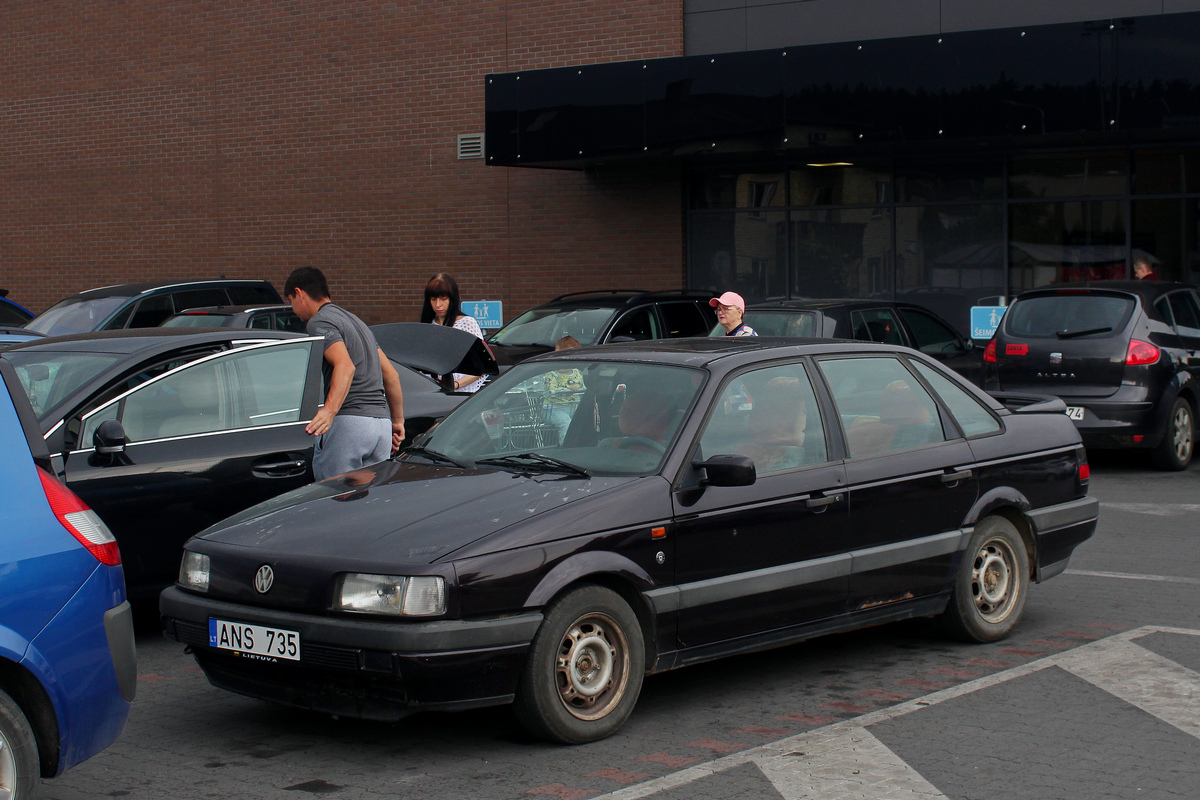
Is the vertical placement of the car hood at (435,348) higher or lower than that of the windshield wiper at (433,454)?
higher

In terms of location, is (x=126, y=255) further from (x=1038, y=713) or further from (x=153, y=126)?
(x=1038, y=713)

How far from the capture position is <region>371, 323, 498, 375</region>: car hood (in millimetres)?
8891

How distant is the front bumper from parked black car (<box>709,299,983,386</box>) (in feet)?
19.7

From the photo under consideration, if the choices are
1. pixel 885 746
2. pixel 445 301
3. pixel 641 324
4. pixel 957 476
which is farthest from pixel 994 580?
pixel 641 324

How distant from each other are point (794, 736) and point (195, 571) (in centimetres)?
244

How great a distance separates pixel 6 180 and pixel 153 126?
3.69 meters

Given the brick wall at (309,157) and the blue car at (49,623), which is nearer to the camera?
the blue car at (49,623)

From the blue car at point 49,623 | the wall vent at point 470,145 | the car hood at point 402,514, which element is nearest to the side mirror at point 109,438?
the car hood at point 402,514

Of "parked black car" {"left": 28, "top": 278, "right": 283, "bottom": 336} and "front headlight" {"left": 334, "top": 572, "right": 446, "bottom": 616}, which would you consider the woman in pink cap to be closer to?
"front headlight" {"left": 334, "top": 572, "right": 446, "bottom": 616}

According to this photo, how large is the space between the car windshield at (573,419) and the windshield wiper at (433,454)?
13 mm

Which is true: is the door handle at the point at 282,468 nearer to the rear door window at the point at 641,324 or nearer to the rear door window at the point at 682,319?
the rear door window at the point at 641,324

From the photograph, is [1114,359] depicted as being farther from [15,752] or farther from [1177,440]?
[15,752]

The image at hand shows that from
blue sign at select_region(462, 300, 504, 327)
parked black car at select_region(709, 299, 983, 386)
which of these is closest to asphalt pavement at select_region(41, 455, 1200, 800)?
parked black car at select_region(709, 299, 983, 386)

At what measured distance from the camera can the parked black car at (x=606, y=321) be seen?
45.0 feet
